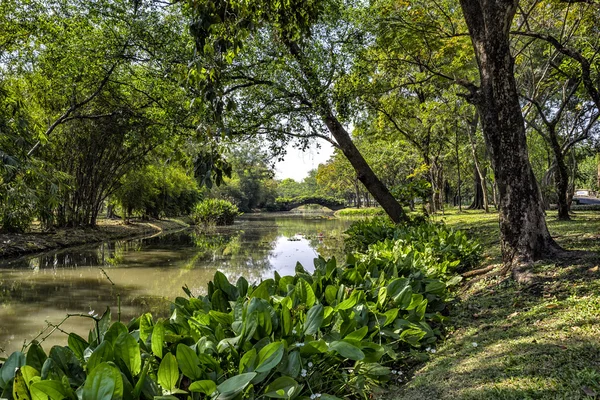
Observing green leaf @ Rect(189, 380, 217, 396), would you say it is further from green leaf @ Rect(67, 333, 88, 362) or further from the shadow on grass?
the shadow on grass

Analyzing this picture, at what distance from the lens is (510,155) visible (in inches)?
152

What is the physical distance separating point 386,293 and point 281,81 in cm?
640

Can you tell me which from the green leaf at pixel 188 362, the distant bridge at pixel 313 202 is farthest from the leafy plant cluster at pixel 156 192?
the distant bridge at pixel 313 202

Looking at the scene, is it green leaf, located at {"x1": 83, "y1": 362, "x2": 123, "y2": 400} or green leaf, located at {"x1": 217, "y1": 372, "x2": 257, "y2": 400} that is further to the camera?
green leaf, located at {"x1": 217, "y1": 372, "x2": 257, "y2": 400}

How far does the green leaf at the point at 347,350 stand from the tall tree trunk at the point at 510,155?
8.70 feet

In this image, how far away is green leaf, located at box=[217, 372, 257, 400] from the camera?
147 centimetres

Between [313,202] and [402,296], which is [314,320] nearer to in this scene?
[402,296]

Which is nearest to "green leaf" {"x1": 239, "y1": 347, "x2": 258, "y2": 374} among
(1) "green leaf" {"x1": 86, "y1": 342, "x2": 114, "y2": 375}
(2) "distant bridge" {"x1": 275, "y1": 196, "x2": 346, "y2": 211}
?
(1) "green leaf" {"x1": 86, "y1": 342, "x2": 114, "y2": 375}

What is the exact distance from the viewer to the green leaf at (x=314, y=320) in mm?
2100

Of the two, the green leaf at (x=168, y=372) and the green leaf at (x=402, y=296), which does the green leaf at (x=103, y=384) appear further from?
the green leaf at (x=402, y=296)

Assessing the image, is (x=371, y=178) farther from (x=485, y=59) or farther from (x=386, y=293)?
(x=386, y=293)

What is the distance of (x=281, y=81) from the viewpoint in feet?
26.6

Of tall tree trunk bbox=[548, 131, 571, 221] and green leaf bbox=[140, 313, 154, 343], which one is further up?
tall tree trunk bbox=[548, 131, 571, 221]

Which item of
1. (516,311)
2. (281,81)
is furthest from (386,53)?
(516,311)
